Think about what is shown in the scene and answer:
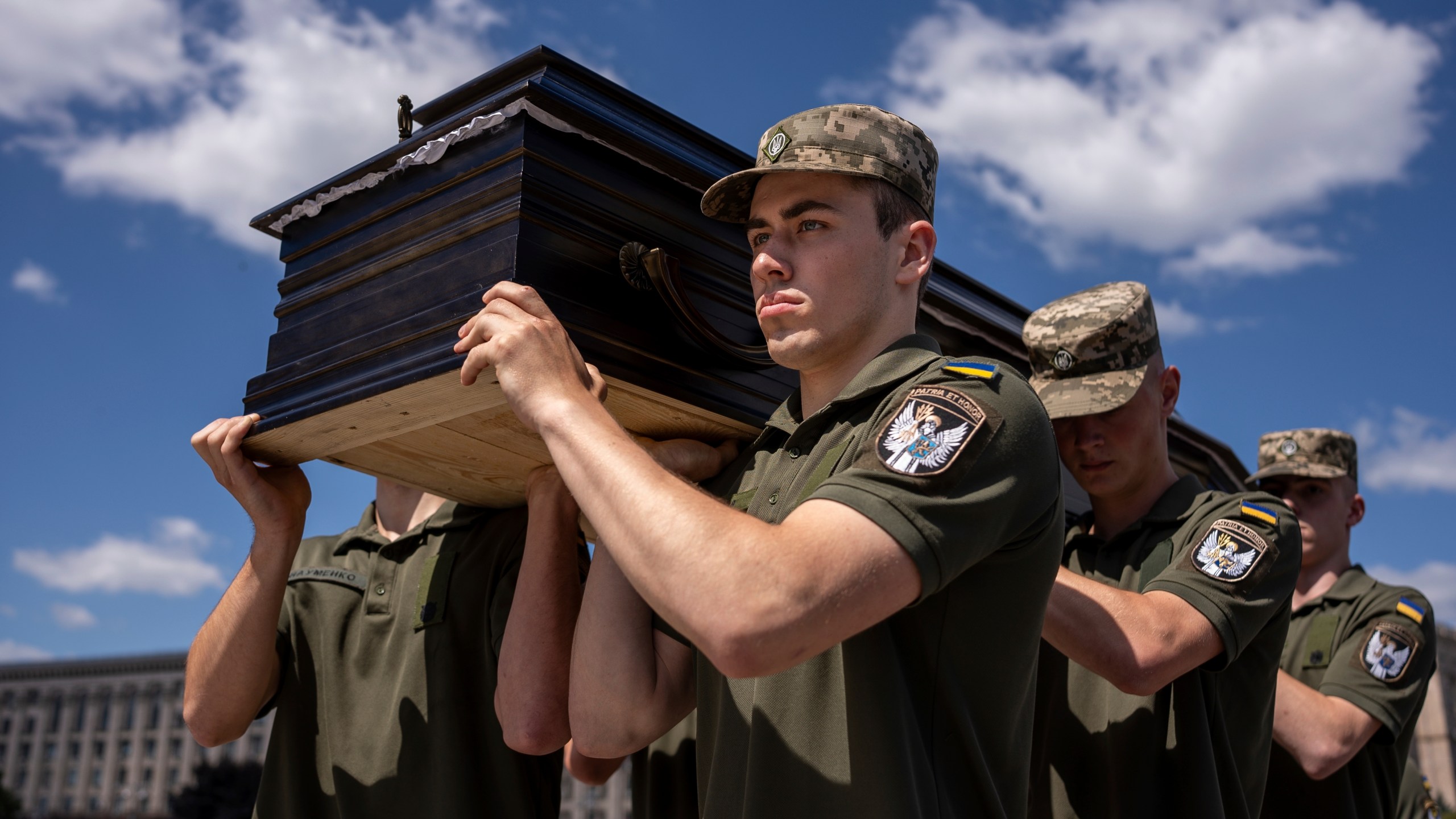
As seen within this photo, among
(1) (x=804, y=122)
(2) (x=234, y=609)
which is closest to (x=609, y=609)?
(1) (x=804, y=122)

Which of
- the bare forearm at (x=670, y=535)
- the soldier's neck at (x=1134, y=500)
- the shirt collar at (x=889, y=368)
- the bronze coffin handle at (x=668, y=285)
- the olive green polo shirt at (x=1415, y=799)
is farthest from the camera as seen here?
the olive green polo shirt at (x=1415, y=799)

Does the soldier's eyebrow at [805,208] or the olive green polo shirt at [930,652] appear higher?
the soldier's eyebrow at [805,208]

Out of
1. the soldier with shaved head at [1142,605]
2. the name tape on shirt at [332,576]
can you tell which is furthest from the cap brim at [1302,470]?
the name tape on shirt at [332,576]

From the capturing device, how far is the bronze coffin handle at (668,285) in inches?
101

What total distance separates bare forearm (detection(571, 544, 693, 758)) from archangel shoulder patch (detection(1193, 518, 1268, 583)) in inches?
56.6

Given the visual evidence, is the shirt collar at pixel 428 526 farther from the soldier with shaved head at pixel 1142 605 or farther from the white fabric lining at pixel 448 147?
the soldier with shaved head at pixel 1142 605

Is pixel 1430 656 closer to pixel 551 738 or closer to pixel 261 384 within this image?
pixel 551 738

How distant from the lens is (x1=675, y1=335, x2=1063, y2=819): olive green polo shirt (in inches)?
72.3

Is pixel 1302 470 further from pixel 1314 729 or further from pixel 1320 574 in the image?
pixel 1314 729

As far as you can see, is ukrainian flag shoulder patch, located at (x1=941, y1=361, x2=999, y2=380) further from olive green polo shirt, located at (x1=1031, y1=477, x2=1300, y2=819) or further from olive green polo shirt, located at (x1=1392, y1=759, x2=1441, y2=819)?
olive green polo shirt, located at (x1=1392, y1=759, x2=1441, y2=819)

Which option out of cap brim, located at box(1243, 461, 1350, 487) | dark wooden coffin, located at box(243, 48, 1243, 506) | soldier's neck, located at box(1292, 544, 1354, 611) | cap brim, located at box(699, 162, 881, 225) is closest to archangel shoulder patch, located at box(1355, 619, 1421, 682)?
soldier's neck, located at box(1292, 544, 1354, 611)

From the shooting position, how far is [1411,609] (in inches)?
168

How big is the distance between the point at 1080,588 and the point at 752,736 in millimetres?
1064

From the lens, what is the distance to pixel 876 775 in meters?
1.86
